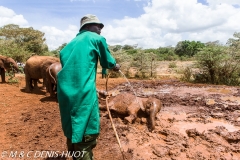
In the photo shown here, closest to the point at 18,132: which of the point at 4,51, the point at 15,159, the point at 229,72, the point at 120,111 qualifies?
the point at 15,159

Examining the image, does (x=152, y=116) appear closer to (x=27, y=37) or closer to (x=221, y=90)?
(x=221, y=90)

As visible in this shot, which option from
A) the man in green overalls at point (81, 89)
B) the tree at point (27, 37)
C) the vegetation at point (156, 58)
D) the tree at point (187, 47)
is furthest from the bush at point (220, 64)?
the tree at point (187, 47)

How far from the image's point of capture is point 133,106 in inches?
223

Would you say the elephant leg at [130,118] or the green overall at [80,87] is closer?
the green overall at [80,87]

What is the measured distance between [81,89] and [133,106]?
3.27m

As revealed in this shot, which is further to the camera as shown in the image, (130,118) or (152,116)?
(130,118)

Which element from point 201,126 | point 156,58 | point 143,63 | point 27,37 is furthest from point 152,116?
point 27,37

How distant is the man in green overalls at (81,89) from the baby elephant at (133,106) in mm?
2704

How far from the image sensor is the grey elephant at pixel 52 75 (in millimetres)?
7781

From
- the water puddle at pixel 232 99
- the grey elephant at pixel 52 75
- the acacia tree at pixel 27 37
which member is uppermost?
the acacia tree at pixel 27 37

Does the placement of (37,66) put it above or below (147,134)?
above

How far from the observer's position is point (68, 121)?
8.59 ft

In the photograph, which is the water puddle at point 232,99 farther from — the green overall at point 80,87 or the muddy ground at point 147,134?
the green overall at point 80,87

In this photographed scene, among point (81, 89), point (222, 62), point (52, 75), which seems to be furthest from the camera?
point (222, 62)
